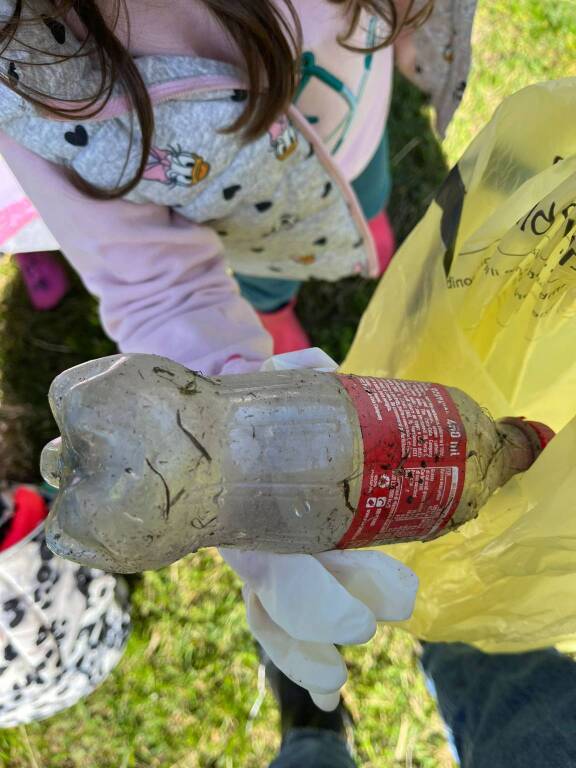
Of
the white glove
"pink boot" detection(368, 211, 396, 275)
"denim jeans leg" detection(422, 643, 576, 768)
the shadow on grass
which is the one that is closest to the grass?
the shadow on grass

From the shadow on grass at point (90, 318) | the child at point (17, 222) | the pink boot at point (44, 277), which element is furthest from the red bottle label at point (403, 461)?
the pink boot at point (44, 277)

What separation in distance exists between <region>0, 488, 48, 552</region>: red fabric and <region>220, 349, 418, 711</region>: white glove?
2.18 feet

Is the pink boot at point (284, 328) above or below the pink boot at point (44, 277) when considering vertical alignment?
above

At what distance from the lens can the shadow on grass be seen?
1.47 m

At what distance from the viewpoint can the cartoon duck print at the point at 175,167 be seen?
0.71 m

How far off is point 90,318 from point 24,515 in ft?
1.66

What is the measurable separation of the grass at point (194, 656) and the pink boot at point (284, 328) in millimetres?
80

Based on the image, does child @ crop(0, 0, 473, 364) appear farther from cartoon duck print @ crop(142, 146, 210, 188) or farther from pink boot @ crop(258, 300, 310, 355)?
pink boot @ crop(258, 300, 310, 355)

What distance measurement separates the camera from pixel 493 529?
70 centimetres

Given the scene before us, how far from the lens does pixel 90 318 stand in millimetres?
1525

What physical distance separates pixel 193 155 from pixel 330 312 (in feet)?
2.64

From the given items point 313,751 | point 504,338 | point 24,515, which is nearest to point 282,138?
point 504,338

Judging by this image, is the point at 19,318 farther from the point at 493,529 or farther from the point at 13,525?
the point at 493,529

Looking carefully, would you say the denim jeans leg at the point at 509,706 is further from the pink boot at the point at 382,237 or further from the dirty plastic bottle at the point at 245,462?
the pink boot at the point at 382,237
